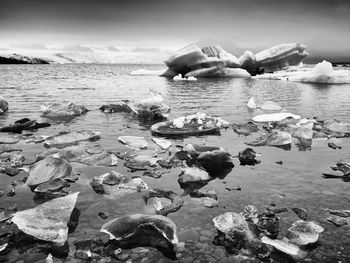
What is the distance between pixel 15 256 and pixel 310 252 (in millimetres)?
2836

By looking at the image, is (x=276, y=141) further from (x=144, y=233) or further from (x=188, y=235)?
(x=144, y=233)

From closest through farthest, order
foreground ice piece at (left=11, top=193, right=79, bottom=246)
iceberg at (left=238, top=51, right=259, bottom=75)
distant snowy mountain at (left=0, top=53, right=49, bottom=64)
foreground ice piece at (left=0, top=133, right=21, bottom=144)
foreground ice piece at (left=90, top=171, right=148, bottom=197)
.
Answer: foreground ice piece at (left=11, top=193, right=79, bottom=246) → foreground ice piece at (left=90, top=171, right=148, bottom=197) → foreground ice piece at (left=0, top=133, right=21, bottom=144) → iceberg at (left=238, top=51, right=259, bottom=75) → distant snowy mountain at (left=0, top=53, right=49, bottom=64)

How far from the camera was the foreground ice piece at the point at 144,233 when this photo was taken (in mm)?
3111

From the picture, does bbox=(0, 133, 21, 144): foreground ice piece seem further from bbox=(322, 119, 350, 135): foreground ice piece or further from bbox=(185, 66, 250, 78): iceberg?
bbox=(185, 66, 250, 78): iceberg

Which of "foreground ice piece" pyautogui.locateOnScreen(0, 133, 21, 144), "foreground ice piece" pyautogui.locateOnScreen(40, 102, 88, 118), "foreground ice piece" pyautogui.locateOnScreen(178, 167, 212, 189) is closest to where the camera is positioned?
"foreground ice piece" pyautogui.locateOnScreen(178, 167, 212, 189)

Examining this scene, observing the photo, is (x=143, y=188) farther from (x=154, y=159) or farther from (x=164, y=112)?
(x=164, y=112)

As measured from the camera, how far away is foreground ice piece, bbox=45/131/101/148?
705 cm

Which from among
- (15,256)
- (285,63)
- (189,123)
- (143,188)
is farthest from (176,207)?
(285,63)

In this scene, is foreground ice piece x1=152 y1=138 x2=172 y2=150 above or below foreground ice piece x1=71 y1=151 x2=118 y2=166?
below

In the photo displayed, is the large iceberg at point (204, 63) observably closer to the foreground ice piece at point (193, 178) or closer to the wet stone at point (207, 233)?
the foreground ice piece at point (193, 178)

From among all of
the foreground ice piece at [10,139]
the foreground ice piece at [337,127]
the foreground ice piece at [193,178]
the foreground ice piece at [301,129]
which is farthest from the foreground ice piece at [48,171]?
the foreground ice piece at [337,127]

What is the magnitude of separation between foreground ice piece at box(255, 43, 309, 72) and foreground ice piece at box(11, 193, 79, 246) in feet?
158

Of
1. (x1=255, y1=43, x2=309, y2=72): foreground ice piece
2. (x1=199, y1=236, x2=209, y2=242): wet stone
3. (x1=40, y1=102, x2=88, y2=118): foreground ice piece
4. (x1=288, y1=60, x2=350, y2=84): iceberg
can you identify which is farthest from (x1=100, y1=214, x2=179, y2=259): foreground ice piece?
(x1=255, y1=43, x2=309, y2=72): foreground ice piece

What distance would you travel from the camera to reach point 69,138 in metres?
7.43
